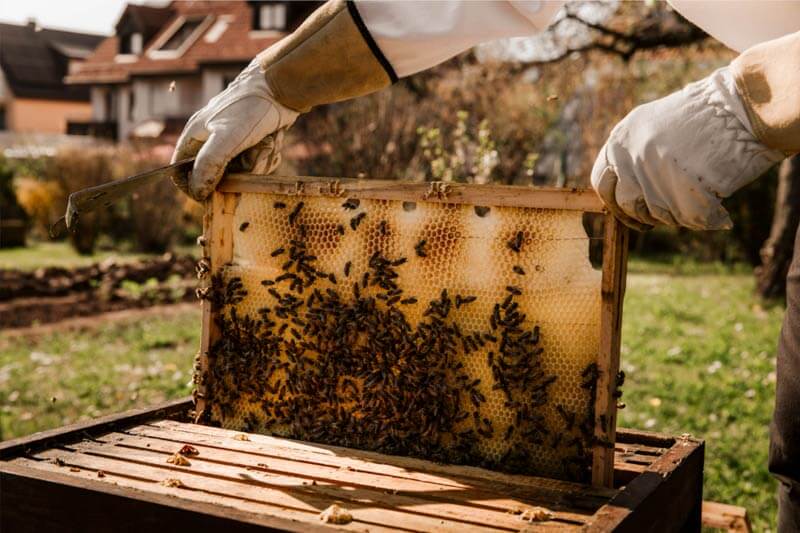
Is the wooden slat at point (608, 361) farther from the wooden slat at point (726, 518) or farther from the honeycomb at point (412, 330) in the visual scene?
the wooden slat at point (726, 518)

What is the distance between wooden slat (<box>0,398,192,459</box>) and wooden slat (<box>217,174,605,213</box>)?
73 cm

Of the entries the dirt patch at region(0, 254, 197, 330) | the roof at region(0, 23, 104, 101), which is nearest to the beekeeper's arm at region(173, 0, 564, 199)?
the dirt patch at region(0, 254, 197, 330)

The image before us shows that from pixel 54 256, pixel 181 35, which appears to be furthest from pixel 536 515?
pixel 181 35

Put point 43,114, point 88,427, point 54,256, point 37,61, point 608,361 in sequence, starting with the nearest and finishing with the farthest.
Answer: point 608,361, point 88,427, point 54,256, point 37,61, point 43,114

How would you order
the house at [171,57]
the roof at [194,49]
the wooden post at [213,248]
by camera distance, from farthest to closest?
1. the roof at [194,49]
2. the house at [171,57]
3. the wooden post at [213,248]

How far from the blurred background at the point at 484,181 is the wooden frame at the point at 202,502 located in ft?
6.41

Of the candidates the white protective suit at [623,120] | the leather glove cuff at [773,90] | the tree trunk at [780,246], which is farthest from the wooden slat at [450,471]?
the tree trunk at [780,246]

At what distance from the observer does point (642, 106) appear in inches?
75.1

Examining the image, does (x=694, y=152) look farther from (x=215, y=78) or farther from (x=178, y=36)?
(x=178, y=36)

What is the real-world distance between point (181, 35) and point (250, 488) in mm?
33512

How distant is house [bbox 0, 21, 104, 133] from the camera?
135 feet

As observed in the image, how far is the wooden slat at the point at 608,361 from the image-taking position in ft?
7.60

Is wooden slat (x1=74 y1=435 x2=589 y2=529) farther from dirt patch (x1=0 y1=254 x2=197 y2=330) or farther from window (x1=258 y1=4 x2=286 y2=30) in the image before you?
window (x1=258 y1=4 x2=286 y2=30)

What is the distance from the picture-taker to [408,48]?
8.14 ft
